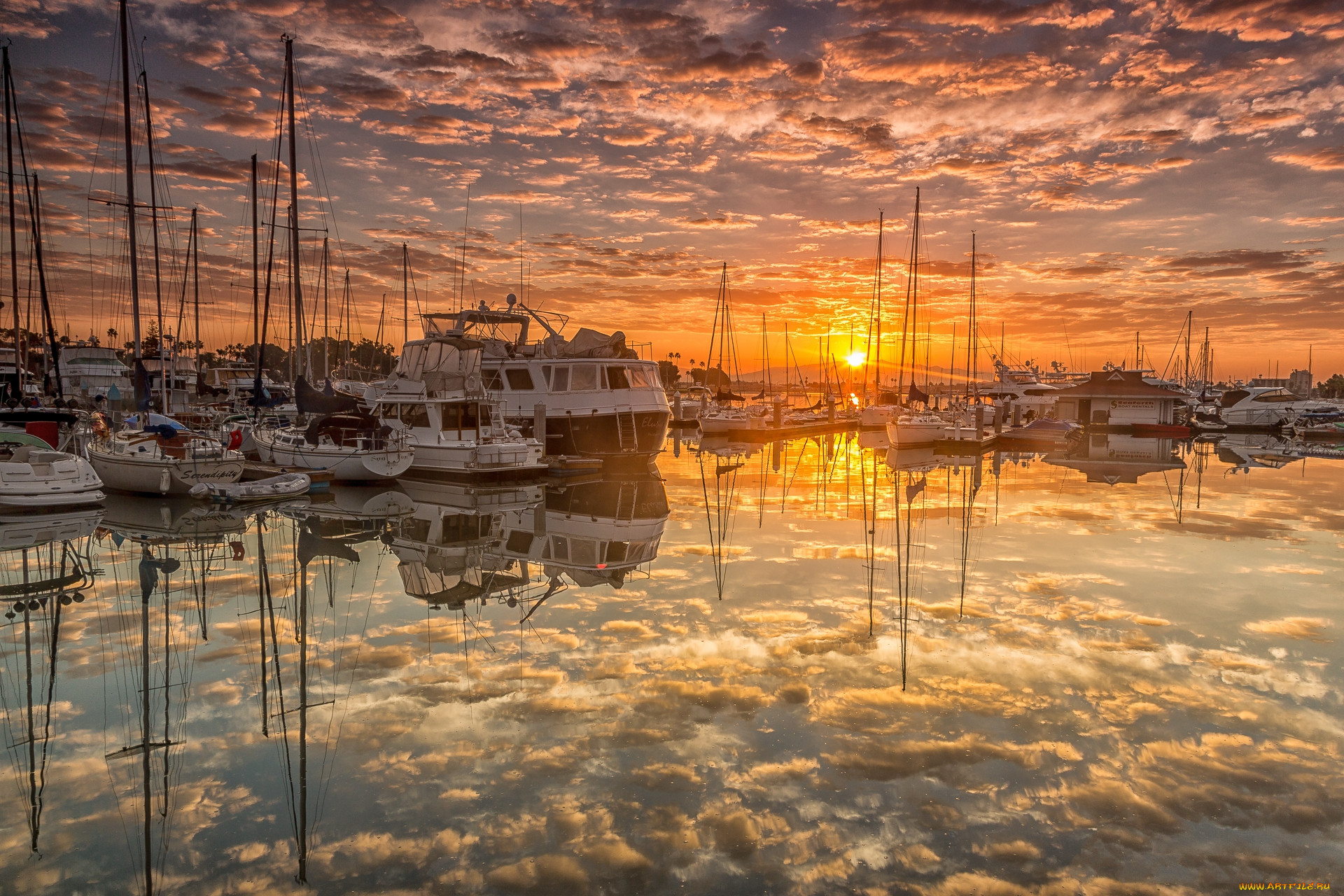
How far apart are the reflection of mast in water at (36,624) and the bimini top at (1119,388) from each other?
63164 mm

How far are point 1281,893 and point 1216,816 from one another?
94cm

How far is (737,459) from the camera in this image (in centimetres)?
4022

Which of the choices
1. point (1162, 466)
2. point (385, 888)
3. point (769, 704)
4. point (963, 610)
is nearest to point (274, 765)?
point (385, 888)

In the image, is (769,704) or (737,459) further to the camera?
(737,459)

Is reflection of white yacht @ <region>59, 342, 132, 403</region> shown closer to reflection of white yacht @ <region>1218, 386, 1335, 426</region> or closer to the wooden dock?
the wooden dock

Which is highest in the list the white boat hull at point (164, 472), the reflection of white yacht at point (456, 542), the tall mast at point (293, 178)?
the tall mast at point (293, 178)

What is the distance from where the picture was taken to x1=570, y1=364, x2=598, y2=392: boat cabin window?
3284cm

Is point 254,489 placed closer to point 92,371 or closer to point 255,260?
point 255,260

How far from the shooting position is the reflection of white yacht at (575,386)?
32438 millimetres

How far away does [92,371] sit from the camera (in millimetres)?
72938

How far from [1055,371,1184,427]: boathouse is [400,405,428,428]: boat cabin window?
49863 millimetres

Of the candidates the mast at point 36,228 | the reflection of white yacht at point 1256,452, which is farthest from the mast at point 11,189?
the reflection of white yacht at point 1256,452

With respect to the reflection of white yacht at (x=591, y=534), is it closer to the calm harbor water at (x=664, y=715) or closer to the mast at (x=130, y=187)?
the calm harbor water at (x=664, y=715)

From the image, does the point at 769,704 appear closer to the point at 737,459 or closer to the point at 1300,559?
the point at 1300,559
